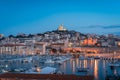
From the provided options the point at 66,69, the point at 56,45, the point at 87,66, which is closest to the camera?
the point at 66,69

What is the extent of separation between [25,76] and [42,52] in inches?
2419

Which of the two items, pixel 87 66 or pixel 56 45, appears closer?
pixel 87 66

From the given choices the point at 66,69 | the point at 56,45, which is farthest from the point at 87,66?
the point at 56,45

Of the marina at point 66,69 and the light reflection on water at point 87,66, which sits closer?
the marina at point 66,69

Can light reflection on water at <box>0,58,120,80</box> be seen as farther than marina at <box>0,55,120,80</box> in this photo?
Yes

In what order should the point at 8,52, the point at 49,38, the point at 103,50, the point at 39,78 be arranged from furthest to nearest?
the point at 49,38 < the point at 103,50 < the point at 8,52 < the point at 39,78

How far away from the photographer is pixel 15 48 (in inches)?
2857

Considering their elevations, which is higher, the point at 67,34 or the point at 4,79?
the point at 67,34

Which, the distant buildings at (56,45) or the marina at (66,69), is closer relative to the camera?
the marina at (66,69)

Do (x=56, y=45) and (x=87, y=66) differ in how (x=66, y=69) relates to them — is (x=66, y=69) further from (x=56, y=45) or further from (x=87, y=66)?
(x=56, y=45)

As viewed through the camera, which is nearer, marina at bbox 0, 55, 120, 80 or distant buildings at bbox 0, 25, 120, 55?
marina at bbox 0, 55, 120, 80

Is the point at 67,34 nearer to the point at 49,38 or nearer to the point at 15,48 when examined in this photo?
the point at 49,38

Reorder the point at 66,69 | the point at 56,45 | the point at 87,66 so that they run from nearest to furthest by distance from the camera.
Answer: the point at 66,69, the point at 87,66, the point at 56,45

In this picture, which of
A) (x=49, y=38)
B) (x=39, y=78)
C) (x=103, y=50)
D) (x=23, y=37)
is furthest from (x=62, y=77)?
(x=23, y=37)
